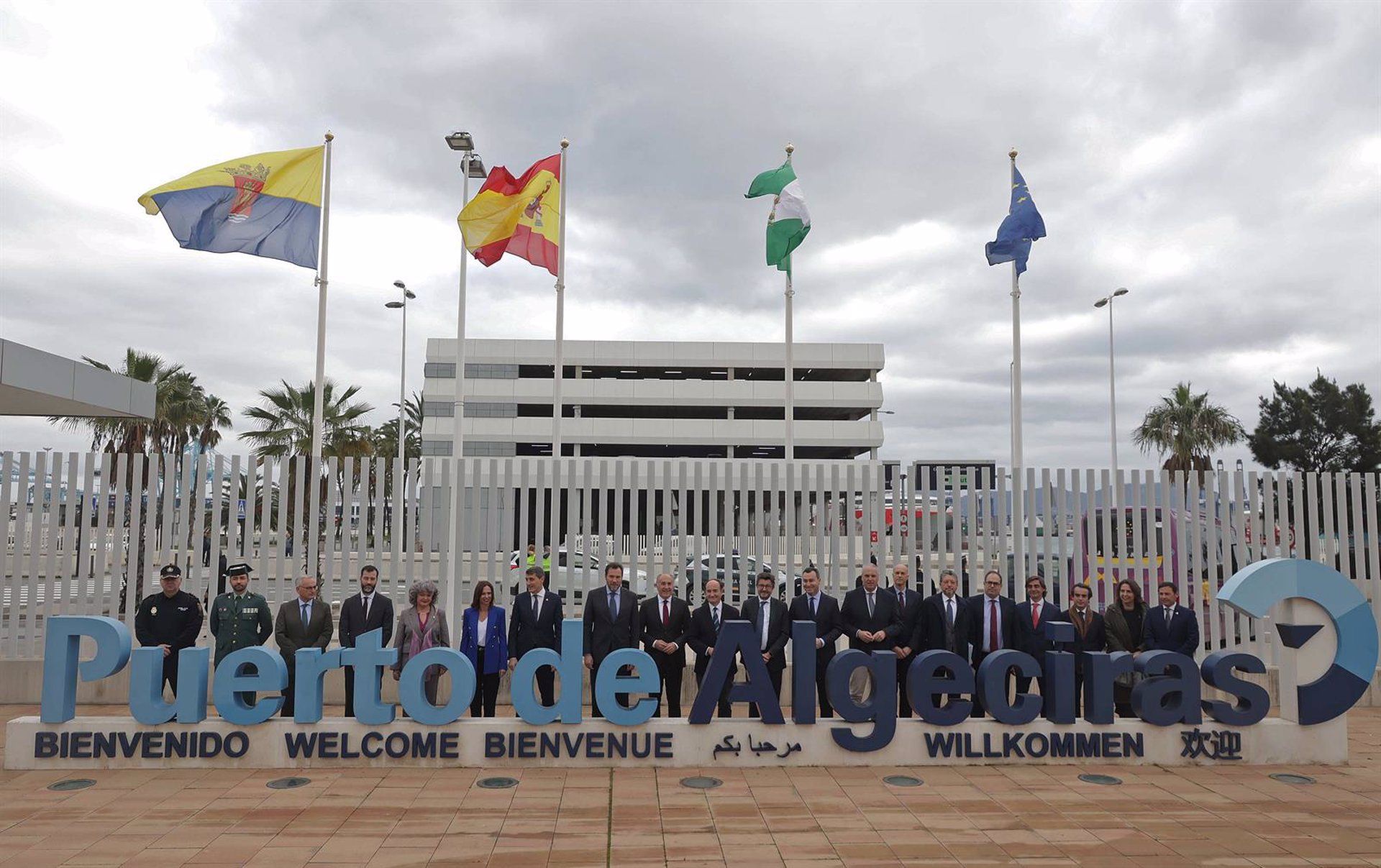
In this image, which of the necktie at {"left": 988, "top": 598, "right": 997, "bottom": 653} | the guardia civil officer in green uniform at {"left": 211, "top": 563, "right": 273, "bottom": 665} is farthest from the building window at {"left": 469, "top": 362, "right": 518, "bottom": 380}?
the necktie at {"left": 988, "top": 598, "right": 997, "bottom": 653}

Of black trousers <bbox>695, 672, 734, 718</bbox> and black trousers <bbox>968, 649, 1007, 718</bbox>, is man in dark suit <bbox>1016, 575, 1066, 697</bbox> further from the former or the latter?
black trousers <bbox>695, 672, 734, 718</bbox>

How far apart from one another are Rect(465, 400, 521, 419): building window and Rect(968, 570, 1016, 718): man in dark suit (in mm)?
50245

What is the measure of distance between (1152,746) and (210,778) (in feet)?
26.7

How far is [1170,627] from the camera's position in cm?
927

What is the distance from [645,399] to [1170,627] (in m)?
49.8

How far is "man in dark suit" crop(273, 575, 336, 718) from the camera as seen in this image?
9.09 metres

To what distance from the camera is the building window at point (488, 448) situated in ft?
187

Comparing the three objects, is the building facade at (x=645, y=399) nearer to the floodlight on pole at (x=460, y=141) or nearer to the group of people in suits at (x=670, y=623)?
the floodlight on pole at (x=460, y=141)

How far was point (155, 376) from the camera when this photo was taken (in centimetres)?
3003

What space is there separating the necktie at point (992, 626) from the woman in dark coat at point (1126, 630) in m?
1.06

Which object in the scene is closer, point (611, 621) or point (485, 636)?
point (485, 636)

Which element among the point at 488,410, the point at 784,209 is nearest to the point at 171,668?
the point at 784,209

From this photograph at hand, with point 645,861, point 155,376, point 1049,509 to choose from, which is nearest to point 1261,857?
point 645,861

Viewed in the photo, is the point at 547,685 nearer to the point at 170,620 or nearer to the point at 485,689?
the point at 485,689
